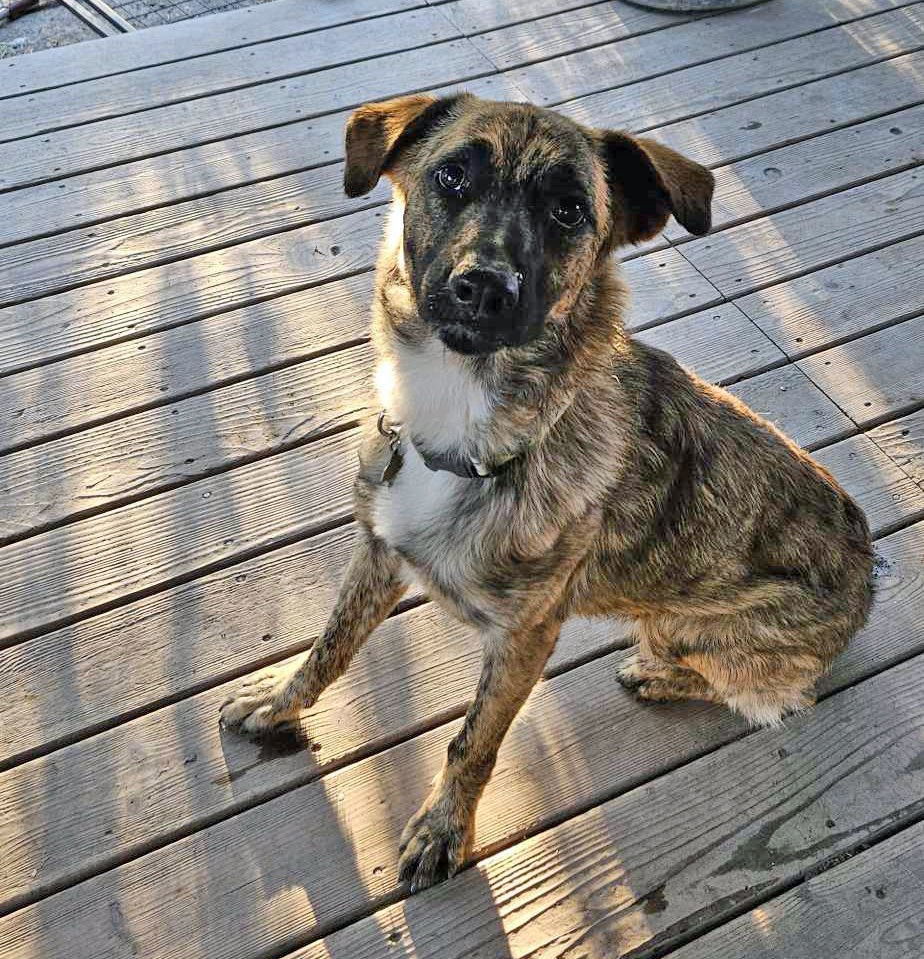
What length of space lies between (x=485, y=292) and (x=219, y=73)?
2.70 m

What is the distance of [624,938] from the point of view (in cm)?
203

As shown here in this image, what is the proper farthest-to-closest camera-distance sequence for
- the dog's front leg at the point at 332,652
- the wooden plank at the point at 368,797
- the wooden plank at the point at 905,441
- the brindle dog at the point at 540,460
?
the wooden plank at the point at 905,441 < the dog's front leg at the point at 332,652 < the wooden plank at the point at 368,797 < the brindle dog at the point at 540,460

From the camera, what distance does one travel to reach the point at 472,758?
81.8 inches

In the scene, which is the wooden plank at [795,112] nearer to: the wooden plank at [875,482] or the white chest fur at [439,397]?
the wooden plank at [875,482]

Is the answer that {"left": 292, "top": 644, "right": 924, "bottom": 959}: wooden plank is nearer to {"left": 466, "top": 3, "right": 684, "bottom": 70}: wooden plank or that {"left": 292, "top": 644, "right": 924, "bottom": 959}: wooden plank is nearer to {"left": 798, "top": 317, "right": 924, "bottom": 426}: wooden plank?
{"left": 798, "top": 317, "right": 924, "bottom": 426}: wooden plank

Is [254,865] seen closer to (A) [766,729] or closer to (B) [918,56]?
(A) [766,729]

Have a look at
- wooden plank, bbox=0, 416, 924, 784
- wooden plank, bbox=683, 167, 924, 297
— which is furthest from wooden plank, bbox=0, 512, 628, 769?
wooden plank, bbox=683, 167, 924, 297

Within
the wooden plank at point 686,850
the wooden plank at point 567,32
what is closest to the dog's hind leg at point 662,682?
the wooden plank at point 686,850

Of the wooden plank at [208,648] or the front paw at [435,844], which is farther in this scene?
the wooden plank at [208,648]

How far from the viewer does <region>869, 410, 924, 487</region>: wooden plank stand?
2.79 m

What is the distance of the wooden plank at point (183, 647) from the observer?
7.45 ft

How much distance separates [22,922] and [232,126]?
8.82ft

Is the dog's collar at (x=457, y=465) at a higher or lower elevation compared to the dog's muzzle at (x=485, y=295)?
lower

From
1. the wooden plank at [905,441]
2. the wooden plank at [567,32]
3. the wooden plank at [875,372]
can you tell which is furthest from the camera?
the wooden plank at [567,32]
